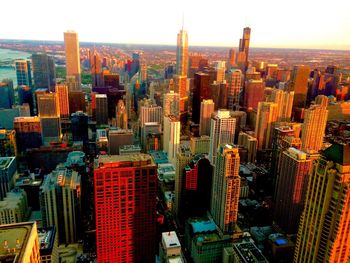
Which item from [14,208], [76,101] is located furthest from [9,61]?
[14,208]

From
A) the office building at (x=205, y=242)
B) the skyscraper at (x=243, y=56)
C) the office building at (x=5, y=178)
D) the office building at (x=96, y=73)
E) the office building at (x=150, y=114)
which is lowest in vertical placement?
the office building at (x=205, y=242)

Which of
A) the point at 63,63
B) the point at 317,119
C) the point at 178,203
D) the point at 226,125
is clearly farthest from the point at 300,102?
the point at 63,63

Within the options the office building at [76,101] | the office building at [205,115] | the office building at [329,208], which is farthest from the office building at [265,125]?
the office building at [76,101]

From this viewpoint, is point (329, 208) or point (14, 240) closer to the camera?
point (14, 240)

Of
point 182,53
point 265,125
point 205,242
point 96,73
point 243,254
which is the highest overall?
point 182,53

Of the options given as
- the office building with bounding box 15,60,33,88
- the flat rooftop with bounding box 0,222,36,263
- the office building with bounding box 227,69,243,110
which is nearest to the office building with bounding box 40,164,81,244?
the flat rooftop with bounding box 0,222,36,263

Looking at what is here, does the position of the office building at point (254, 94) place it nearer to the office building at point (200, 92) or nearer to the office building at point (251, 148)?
the office building at point (200, 92)

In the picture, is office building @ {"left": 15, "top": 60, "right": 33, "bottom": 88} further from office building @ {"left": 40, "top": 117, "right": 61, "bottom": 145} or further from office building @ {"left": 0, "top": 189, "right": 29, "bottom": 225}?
office building @ {"left": 0, "top": 189, "right": 29, "bottom": 225}

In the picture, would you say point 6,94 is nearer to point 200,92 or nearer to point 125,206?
point 200,92
